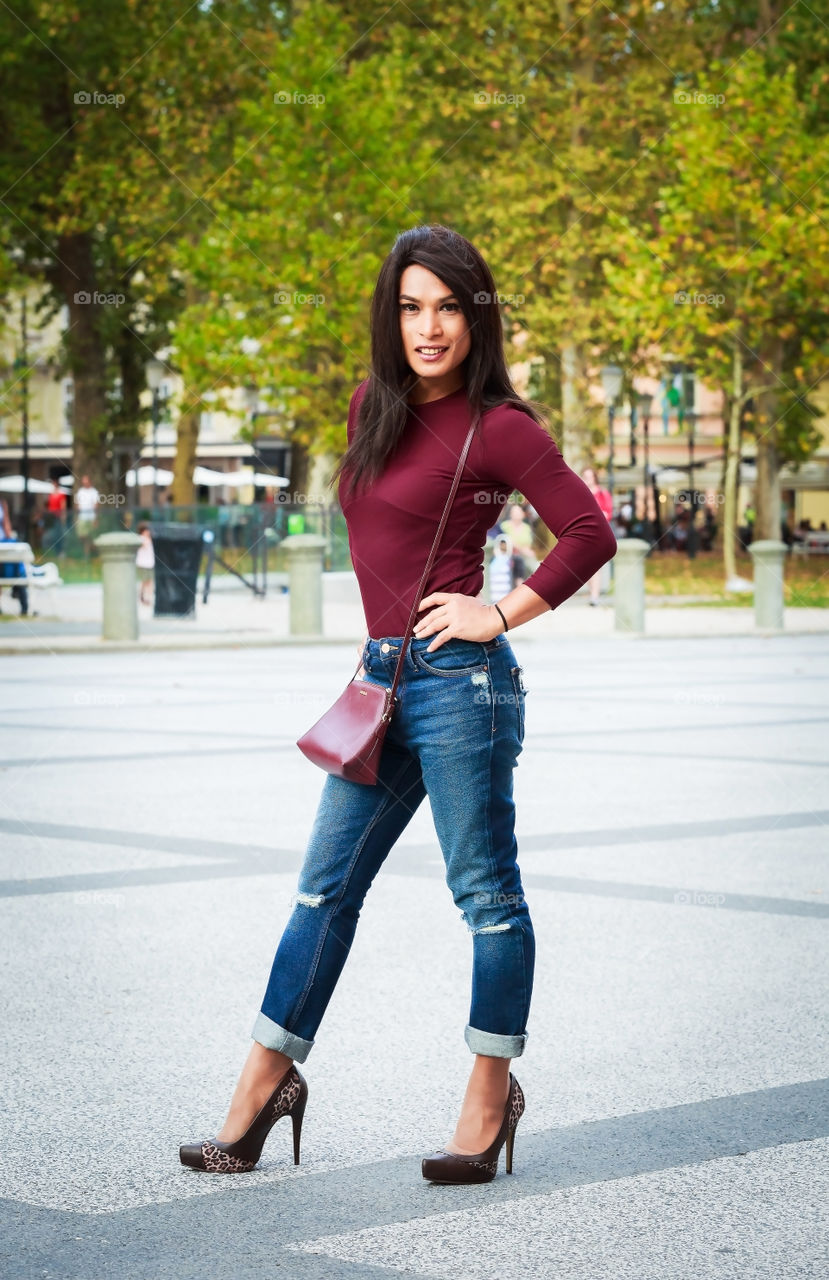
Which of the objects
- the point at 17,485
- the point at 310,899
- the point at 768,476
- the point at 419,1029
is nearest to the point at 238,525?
the point at 768,476

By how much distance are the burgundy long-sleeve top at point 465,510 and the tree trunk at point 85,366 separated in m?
37.6

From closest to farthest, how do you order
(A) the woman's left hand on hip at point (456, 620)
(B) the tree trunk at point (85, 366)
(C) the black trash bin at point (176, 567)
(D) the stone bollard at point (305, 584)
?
1. (A) the woman's left hand on hip at point (456, 620)
2. (D) the stone bollard at point (305, 584)
3. (C) the black trash bin at point (176, 567)
4. (B) the tree trunk at point (85, 366)

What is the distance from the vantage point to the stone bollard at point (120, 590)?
20516mm

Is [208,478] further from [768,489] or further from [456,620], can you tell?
[456,620]

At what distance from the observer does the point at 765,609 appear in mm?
23016

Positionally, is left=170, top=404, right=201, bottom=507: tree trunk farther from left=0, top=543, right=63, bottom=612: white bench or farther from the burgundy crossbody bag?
the burgundy crossbody bag

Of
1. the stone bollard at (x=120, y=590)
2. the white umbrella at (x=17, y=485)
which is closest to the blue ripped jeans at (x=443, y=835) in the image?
the stone bollard at (x=120, y=590)

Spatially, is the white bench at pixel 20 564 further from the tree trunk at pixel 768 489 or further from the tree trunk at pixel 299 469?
the tree trunk at pixel 299 469

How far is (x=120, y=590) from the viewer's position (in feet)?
67.7

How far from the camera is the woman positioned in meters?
3.68

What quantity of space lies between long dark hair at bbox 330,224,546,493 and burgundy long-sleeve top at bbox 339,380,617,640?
0.05 m

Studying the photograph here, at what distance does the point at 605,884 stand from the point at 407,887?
713mm

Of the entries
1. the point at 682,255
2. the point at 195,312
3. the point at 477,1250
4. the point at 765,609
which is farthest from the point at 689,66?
the point at 477,1250

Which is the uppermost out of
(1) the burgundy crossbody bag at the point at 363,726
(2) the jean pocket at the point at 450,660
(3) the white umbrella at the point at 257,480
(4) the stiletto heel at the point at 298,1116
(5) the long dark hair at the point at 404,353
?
(3) the white umbrella at the point at 257,480
